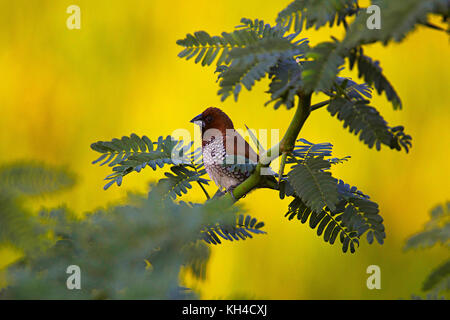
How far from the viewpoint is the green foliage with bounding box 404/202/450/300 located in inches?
16.1

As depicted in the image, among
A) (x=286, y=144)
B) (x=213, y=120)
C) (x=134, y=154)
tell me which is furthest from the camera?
(x=213, y=120)

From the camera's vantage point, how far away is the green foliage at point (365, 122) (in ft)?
1.61

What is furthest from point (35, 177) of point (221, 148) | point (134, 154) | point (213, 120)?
point (213, 120)

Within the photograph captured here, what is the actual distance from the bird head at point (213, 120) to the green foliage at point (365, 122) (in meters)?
0.56

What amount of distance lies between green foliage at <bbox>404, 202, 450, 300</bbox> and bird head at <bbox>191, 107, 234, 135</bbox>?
652 millimetres

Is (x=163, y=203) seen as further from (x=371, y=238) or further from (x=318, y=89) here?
(x=371, y=238)

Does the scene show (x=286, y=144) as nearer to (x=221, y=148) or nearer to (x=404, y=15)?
(x=404, y=15)

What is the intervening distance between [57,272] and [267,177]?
0.99 ft

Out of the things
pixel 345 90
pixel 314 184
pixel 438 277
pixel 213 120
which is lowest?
pixel 438 277

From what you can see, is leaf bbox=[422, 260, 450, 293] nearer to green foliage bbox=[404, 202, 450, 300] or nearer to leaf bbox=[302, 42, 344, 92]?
green foliage bbox=[404, 202, 450, 300]

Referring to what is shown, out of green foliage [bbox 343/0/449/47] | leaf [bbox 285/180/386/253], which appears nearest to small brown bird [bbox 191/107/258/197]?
leaf [bbox 285/180/386/253]

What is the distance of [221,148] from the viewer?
3.15 feet

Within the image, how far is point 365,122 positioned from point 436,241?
0.44ft

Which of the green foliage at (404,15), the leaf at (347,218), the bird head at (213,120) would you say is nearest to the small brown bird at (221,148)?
the bird head at (213,120)
